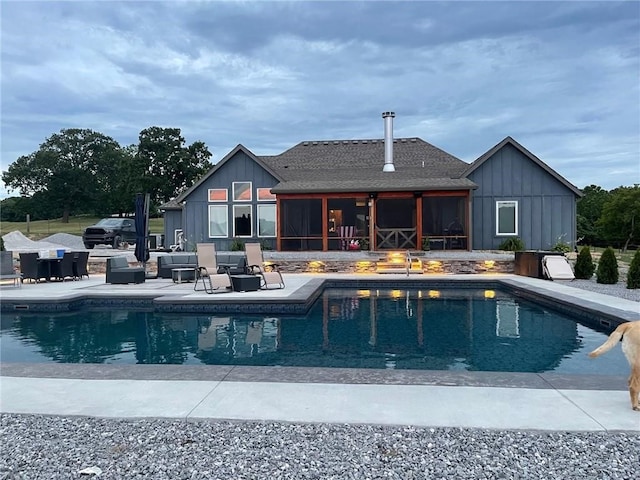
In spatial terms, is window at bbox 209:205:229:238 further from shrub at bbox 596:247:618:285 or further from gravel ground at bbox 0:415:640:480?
gravel ground at bbox 0:415:640:480

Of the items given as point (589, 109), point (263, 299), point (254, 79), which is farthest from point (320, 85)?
point (263, 299)

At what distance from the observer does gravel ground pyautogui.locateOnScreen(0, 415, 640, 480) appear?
2.94m

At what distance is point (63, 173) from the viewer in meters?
55.8

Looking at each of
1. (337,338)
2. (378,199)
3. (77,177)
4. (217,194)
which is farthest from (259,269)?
(77,177)

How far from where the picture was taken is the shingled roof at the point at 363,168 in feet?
61.9

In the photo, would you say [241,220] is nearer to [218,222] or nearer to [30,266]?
[218,222]

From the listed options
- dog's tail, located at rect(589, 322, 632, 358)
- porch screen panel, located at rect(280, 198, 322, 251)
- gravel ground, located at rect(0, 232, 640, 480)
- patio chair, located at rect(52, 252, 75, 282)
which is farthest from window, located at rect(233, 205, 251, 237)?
dog's tail, located at rect(589, 322, 632, 358)

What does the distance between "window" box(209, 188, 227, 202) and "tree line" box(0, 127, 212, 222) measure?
79.9 ft

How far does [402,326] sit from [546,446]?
5540 mm

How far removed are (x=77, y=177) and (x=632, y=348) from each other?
6139 cm

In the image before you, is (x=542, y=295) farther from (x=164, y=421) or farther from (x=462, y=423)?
(x=164, y=421)

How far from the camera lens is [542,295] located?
34.5ft

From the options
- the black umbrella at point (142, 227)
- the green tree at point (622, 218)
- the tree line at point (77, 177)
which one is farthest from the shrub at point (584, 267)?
the tree line at point (77, 177)

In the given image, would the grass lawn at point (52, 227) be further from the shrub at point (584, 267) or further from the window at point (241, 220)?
the shrub at point (584, 267)
